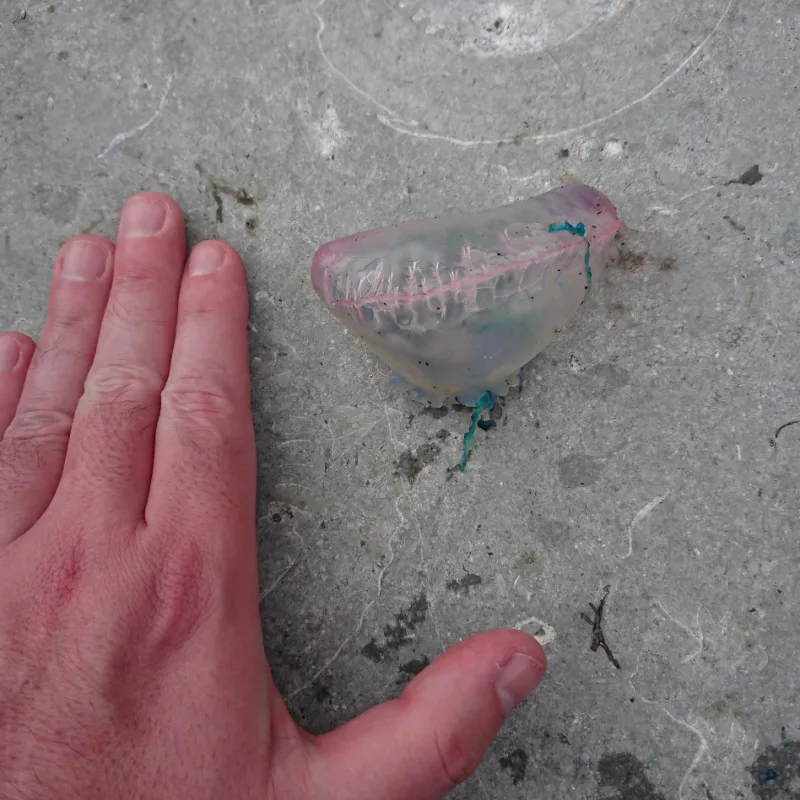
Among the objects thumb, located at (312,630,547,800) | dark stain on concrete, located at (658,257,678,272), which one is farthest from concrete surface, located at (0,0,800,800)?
thumb, located at (312,630,547,800)

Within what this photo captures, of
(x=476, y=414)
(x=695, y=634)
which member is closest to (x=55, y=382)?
(x=476, y=414)

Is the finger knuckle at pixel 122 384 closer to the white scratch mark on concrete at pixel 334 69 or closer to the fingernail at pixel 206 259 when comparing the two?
the fingernail at pixel 206 259

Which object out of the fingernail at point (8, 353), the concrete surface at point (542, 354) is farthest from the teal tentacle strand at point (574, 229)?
the fingernail at point (8, 353)

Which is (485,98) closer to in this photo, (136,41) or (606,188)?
(606,188)

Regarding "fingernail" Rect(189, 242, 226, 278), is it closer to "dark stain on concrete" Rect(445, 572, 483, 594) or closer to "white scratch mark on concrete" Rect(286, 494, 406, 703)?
"white scratch mark on concrete" Rect(286, 494, 406, 703)

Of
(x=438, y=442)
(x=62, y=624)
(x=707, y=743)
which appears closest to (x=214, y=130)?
(x=438, y=442)

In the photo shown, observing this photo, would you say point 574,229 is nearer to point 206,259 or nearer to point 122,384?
point 206,259
